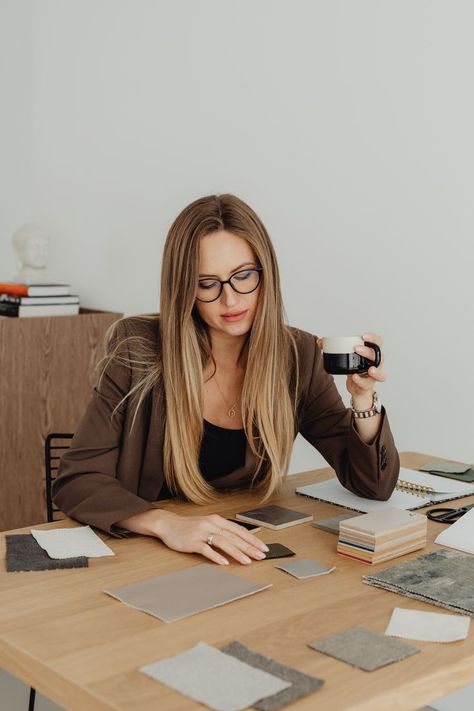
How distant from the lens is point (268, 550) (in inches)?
68.1

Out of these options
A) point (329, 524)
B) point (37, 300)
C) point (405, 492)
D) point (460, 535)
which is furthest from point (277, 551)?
point (37, 300)

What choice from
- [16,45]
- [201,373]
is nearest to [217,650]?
[201,373]

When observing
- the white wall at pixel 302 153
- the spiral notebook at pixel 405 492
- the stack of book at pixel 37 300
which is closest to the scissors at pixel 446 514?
the spiral notebook at pixel 405 492

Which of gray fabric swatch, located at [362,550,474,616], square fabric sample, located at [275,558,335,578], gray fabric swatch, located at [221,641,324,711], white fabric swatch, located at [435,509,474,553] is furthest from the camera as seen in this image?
white fabric swatch, located at [435,509,474,553]

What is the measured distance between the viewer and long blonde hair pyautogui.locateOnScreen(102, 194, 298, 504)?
2.13m

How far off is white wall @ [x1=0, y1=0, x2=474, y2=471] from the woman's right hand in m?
1.40

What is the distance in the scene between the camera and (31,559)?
65.8 inches

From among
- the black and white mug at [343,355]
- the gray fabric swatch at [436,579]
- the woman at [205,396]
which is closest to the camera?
the gray fabric swatch at [436,579]

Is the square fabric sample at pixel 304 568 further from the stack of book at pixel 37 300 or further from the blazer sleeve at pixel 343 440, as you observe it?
the stack of book at pixel 37 300

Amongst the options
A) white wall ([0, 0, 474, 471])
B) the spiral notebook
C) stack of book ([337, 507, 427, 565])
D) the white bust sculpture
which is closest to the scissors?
the spiral notebook

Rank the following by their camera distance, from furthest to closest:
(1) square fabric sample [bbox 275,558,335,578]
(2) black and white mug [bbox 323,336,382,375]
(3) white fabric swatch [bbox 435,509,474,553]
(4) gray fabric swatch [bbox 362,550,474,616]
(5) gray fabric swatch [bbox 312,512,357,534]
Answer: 1. (2) black and white mug [bbox 323,336,382,375]
2. (5) gray fabric swatch [bbox 312,512,357,534]
3. (3) white fabric swatch [bbox 435,509,474,553]
4. (1) square fabric sample [bbox 275,558,335,578]
5. (4) gray fabric swatch [bbox 362,550,474,616]

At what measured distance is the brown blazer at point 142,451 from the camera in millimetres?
1943

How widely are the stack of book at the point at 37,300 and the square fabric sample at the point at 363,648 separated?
278 centimetres

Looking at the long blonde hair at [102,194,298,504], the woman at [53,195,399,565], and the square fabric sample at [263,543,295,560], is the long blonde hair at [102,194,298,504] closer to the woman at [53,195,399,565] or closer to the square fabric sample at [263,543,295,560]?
the woman at [53,195,399,565]
